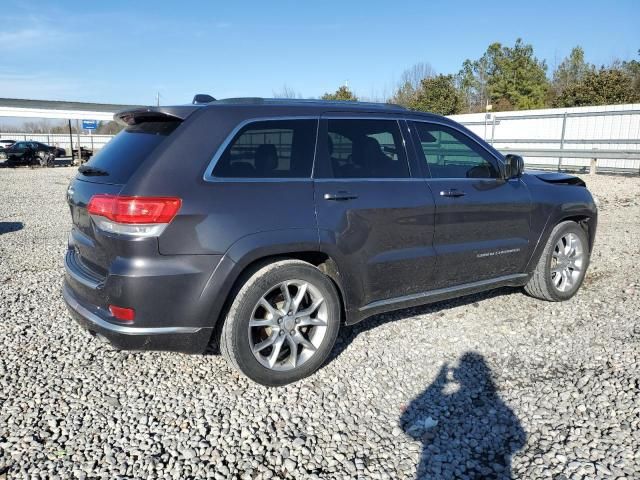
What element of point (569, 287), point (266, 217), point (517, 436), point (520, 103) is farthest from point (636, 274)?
point (520, 103)

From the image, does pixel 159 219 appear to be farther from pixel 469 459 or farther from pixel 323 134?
pixel 469 459

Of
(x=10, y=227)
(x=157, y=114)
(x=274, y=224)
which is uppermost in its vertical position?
(x=157, y=114)

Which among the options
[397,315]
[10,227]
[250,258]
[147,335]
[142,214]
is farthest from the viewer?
[10,227]

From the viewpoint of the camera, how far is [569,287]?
200 inches

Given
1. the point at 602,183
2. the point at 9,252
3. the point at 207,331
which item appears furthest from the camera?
the point at 602,183

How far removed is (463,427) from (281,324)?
49.8 inches

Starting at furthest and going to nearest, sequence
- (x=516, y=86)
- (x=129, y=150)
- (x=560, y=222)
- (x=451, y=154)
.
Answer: (x=516, y=86)
(x=560, y=222)
(x=451, y=154)
(x=129, y=150)

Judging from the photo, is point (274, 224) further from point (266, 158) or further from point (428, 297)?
point (428, 297)

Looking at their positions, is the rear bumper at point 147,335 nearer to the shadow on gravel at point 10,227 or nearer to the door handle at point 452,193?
the door handle at point 452,193

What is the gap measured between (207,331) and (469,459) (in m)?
1.63

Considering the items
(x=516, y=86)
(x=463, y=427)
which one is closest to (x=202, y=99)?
(x=463, y=427)

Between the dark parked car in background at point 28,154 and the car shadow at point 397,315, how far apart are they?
30215mm

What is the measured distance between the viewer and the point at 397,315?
468cm

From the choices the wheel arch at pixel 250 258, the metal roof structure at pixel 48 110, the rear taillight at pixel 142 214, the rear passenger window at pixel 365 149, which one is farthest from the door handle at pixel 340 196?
the metal roof structure at pixel 48 110
